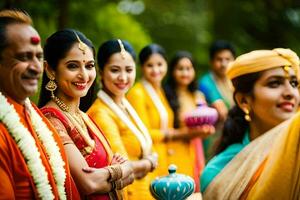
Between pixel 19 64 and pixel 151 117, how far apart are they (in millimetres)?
3609

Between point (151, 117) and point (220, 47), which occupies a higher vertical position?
point (220, 47)

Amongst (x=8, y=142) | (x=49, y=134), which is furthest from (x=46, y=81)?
(x=8, y=142)

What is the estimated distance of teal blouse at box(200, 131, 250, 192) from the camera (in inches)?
166

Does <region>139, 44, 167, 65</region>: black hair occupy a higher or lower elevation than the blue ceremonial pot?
higher

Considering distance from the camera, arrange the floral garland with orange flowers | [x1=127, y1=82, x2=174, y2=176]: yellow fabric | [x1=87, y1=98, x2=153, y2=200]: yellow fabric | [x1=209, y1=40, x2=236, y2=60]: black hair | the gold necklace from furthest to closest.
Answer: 1. [x1=209, y1=40, x2=236, y2=60]: black hair
2. [x1=127, y1=82, x2=174, y2=176]: yellow fabric
3. [x1=87, y1=98, x2=153, y2=200]: yellow fabric
4. the gold necklace
5. the floral garland with orange flowers

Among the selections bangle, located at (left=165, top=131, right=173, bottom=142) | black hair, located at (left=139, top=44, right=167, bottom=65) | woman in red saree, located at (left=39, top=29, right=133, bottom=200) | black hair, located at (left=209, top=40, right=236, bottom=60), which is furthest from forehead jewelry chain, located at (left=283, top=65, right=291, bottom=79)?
black hair, located at (left=209, top=40, right=236, bottom=60)

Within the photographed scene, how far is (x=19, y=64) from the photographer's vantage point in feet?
8.97

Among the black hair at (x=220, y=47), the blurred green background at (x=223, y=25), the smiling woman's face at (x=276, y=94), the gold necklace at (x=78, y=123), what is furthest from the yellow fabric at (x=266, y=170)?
the blurred green background at (x=223, y=25)

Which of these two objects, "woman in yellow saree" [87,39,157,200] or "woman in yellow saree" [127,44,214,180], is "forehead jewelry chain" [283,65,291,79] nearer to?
"woman in yellow saree" [87,39,157,200]

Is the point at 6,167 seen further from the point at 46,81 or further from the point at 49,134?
the point at 46,81

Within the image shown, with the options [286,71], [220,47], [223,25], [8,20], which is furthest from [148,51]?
[223,25]

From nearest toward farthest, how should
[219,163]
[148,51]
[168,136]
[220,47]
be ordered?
[219,163]
[168,136]
[148,51]
[220,47]

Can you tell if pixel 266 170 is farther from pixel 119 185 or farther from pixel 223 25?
pixel 223 25

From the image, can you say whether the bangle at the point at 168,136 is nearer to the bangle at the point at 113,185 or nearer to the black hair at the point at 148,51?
the black hair at the point at 148,51
